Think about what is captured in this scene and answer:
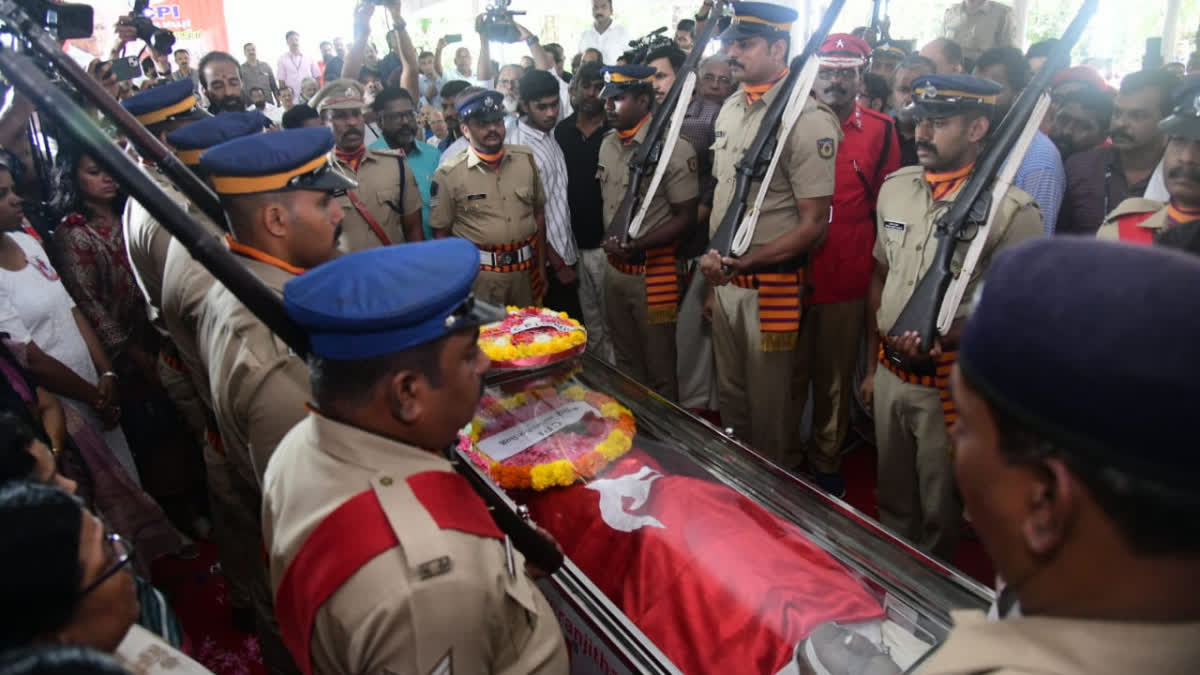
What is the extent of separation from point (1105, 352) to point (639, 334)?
159 inches

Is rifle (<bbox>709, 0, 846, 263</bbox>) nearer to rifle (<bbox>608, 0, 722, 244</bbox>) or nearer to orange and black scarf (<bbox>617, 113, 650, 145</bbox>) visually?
rifle (<bbox>608, 0, 722, 244</bbox>)

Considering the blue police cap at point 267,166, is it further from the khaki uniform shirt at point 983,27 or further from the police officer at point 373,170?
the khaki uniform shirt at point 983,27

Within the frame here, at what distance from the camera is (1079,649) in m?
0.69

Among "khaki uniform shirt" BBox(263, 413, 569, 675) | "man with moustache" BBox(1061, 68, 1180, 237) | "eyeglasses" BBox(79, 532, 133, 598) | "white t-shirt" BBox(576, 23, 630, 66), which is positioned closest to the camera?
"eyeglasses" BBox(79, 532, 133, 598)

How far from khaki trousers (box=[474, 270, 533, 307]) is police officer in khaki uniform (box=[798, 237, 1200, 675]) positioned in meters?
3.87

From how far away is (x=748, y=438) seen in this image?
3.88m

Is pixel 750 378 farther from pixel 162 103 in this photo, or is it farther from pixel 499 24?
pixel 499 24

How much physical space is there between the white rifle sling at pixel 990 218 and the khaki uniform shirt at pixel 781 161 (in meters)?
0.92

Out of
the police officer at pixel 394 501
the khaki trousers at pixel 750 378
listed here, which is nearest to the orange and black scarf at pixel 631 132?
the khaki trousers at pixel 750 378

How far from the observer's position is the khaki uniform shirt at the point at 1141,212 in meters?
2.39

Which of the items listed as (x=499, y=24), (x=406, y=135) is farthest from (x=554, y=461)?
(x=499, y=24)

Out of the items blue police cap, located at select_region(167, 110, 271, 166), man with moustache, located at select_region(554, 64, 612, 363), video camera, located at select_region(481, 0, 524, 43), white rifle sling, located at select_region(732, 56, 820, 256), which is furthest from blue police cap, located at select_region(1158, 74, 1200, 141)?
video camera, located at select_region(481, 0, 524, 43)

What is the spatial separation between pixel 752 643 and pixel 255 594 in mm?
1711

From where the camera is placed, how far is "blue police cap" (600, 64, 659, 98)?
14.4 ft
